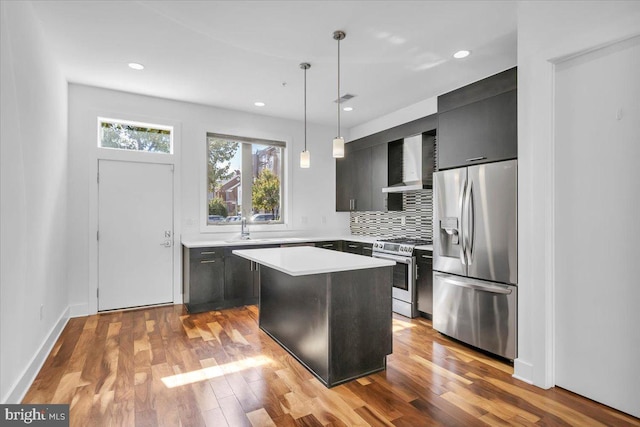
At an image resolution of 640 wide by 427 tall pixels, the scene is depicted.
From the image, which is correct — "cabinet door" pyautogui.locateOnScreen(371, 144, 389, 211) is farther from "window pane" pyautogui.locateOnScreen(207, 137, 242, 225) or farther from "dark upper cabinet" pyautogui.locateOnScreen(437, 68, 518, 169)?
"window pane" pyautogui.locateOnScreen(207, 137, 242, 225)

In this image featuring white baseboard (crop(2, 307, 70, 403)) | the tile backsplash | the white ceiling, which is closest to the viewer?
white baseboard (crop(2, 307, 70, 403))

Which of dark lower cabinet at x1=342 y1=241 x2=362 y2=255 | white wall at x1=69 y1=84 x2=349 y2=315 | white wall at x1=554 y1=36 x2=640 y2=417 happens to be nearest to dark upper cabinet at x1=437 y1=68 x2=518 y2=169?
white wall at x1=554 y1=36 x2=640 y2=417

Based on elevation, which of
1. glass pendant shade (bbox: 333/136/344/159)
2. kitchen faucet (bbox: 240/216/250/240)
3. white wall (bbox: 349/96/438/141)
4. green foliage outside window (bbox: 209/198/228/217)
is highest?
white wall (bbox: 349/96/438/141)

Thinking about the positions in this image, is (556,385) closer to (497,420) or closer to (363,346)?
(497,420)

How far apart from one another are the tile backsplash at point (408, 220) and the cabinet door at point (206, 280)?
2685 millimetres

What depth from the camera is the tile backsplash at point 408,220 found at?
4.74 meters

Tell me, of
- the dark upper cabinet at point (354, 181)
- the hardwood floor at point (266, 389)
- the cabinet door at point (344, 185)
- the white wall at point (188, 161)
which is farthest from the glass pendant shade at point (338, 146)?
the cabinet door at point (344, 185)

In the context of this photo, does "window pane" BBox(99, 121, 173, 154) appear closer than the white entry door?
No

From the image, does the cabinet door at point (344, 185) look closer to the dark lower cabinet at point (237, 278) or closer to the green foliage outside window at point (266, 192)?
the green foliage outside window at point (266, 192)

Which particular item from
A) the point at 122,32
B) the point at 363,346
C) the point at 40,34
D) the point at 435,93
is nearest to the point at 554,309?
the point at 363,346

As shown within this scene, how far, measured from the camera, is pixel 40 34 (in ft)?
9.18

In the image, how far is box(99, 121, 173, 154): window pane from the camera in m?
4.36

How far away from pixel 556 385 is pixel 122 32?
454 centimetres

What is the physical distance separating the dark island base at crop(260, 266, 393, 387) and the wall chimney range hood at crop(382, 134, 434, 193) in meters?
2.00
